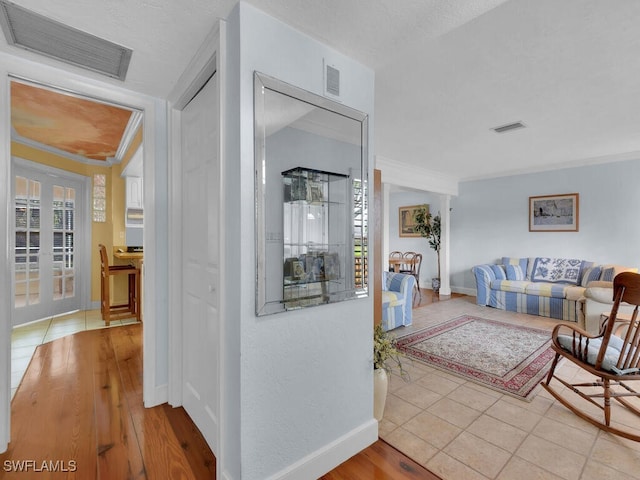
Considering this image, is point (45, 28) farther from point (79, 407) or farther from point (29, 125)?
point (29, 125)

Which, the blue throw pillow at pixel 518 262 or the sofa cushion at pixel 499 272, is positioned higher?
the blue throw pillow at pixel 518 262

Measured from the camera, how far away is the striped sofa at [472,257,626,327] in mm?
4664

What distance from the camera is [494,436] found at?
1977 mm

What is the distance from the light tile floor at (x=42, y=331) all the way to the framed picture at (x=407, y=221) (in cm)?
603

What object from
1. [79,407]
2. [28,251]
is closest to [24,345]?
[28,251]

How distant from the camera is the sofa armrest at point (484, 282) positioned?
5.49 meters

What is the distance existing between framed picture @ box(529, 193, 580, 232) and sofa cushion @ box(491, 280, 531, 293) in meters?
1.11

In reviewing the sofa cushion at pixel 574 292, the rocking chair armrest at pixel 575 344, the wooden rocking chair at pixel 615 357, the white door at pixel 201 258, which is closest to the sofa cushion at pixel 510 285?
the sofa cushion at pixel 574 292

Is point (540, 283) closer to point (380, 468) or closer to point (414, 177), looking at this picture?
point (414, 177)

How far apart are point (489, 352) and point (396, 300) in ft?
3.91

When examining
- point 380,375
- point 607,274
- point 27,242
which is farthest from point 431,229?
point 27,242

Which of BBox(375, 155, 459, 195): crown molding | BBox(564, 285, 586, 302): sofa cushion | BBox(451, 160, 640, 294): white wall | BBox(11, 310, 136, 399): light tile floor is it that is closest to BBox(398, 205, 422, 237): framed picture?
BBox(451, 160, 640, 294): white wall

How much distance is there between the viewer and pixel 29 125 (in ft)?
12.4

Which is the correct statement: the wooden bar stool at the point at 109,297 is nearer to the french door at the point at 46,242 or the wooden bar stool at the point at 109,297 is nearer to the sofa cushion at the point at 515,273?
the french door at the point at 46,242
